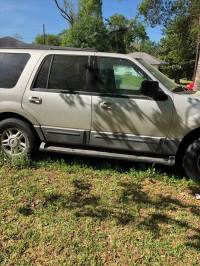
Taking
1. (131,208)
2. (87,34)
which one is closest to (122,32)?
(87,34)

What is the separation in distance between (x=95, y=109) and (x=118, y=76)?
1.98 feet

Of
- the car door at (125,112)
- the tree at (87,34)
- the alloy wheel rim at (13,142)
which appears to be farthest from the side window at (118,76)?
the tree at (87,34)

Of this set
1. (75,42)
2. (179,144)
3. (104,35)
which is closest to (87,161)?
(179,144)

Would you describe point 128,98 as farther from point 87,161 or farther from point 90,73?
point 87,161

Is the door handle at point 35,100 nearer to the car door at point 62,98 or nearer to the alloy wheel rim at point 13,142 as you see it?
the car door at point 62,98

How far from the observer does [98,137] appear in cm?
600

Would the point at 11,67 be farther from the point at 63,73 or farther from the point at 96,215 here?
the point at 96,215

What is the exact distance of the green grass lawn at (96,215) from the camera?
390cm

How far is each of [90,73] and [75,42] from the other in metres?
41.6

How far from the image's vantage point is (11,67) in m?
6.28

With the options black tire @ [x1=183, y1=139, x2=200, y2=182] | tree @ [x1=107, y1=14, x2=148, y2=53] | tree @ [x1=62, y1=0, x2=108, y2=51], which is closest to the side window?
black tire @ [x1=183, y1=139, x2=200, y2=182]

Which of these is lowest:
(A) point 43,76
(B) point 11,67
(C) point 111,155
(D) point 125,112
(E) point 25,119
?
(C) point 111,155

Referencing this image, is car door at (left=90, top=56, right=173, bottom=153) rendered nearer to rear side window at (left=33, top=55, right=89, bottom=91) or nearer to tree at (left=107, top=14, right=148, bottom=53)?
rear side window at (left=33, top=55, right=89, bottom=91)

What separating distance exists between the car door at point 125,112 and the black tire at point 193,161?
1.33 ft
